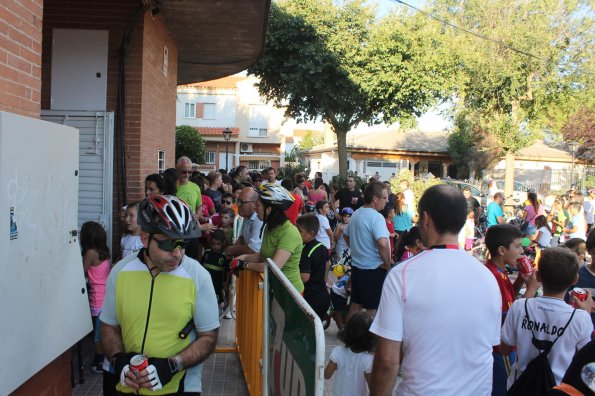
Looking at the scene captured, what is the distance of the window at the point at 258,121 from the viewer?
51.1 m

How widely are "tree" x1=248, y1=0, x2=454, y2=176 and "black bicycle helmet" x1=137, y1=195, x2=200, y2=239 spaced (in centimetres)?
2146

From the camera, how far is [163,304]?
283 centimetres

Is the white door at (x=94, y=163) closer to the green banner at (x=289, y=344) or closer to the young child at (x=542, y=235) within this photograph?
the green banner at (x=289, y=344)

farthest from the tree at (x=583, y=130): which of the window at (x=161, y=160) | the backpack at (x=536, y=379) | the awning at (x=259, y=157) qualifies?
the backpack at (x=536, y=379)

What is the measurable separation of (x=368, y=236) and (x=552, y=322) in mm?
2999

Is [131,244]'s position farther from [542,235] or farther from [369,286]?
[542,235]

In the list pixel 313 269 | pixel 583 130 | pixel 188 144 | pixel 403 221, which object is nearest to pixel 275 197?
pixel 313 269

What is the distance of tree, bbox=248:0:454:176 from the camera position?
79.0 feet

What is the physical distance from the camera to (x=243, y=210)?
5.79m

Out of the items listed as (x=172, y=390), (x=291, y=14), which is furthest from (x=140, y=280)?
(x=291, y=14)

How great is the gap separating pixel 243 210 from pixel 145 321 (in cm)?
301

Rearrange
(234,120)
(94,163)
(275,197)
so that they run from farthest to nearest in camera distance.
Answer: (234,120) < (94,163) < (275,197)

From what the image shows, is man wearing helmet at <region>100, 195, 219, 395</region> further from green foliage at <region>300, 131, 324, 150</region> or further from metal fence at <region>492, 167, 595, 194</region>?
green foliage at <region>300, 131, 324, 150</region>

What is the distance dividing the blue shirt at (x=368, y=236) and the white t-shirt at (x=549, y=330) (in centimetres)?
263
